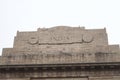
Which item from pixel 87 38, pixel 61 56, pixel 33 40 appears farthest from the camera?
pixel 33 40

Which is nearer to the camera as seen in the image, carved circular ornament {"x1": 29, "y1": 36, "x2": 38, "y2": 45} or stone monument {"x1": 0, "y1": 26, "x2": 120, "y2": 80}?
stone monument {"x1": 0, "y1": 26, "x2": 120, "y2": 80}

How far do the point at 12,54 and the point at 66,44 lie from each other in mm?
4616

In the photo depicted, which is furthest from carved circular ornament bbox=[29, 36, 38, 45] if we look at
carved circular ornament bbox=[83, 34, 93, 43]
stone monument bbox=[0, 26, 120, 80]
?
carved circular ornament bbox=[83, 34, 93, 43]

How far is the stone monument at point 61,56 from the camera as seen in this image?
24.0 meters

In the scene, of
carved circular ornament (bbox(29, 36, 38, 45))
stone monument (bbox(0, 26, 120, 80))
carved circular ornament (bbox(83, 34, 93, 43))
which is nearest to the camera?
stone monument (bbox(0, 26, 120, 80))

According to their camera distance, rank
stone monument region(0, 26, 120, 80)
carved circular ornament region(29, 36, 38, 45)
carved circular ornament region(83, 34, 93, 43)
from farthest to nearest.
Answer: carved circular ornament region(29, 36, 38, 45), carved circular ornament region(83, 34, 93, 43), stone monument region(0, 26, 120, 80)

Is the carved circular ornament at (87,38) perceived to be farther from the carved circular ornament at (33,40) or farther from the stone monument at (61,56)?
the carved circular ornament at (33,40)

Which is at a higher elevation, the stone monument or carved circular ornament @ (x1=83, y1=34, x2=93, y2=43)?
carved circular ornament @ (x1=83, y1=34, x2=93, y2=43)

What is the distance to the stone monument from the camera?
2400 cm

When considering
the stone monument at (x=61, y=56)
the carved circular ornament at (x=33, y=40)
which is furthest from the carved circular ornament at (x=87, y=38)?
the carved circular ornament at (x=33, y=40)

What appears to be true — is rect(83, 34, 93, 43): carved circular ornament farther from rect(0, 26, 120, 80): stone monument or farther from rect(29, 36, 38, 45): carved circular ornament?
rect(29, 36, 38, 45): carved circular ornament

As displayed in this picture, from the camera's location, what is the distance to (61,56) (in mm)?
25078

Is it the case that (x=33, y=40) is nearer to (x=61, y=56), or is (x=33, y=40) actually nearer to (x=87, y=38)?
(x=61, y=56)

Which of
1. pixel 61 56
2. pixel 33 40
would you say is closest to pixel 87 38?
pixel 61 56
